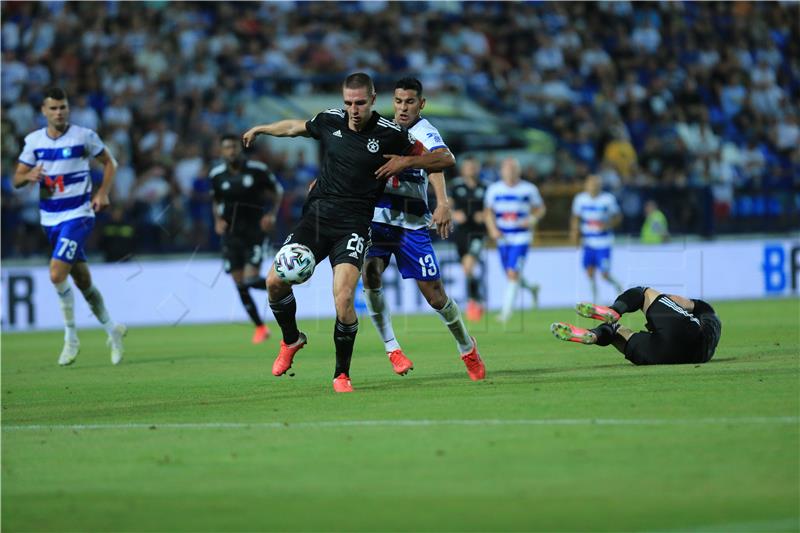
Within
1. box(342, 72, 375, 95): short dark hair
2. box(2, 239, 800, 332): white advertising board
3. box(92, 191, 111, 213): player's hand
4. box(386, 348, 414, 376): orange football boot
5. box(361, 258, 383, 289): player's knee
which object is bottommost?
box(2, 239, 800, 332): white advertising board

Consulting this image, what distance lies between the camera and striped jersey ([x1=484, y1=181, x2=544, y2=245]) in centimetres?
2119

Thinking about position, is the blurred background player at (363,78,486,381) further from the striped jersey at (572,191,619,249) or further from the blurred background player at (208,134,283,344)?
the striped jersey at (572,191,619,249)

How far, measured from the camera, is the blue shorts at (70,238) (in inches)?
575

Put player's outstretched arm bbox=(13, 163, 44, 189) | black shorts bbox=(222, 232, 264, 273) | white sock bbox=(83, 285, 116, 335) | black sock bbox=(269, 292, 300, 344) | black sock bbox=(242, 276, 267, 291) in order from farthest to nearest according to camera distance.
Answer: black shorts bbox=(222, 232, 264, 273) < black sock bbox=(242, 276, 267, 291) < white sock bbox=(83, 285, 116, 335) < player's outstretched arm bbox=(13, 163, 44, 189) < black sock bbox=(269, 292, 300, 344)

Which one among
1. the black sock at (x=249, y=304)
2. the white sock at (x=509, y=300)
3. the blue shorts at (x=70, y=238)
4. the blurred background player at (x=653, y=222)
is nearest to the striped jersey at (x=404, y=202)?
the blue shorts at (x=70, y=238)

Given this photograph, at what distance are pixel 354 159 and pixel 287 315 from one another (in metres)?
1.40

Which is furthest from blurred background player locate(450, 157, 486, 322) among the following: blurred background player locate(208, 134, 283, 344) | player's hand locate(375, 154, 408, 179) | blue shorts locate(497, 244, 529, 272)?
player's hand locate(375, 154, 408, 179)

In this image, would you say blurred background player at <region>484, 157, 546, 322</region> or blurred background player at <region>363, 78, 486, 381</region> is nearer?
blurred background player at <region>363, 78, 486, 381</region>

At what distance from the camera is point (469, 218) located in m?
21.6

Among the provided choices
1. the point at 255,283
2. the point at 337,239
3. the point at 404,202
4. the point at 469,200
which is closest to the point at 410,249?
the point at 404,202

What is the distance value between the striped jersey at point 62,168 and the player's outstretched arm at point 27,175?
138 mm

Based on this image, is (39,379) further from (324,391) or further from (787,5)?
(787,5)

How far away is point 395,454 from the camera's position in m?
7.72

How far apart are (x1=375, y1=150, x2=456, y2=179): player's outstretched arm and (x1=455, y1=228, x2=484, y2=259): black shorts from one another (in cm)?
1062
